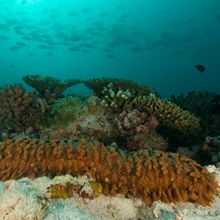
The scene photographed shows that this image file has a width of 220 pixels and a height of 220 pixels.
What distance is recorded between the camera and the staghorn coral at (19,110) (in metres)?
7.75

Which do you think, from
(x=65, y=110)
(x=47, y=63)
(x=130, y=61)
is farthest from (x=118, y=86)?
(x=47, y=63)

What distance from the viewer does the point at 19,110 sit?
7.85 meters

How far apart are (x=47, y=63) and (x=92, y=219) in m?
172

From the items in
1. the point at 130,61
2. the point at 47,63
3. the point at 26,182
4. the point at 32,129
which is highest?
the point at 26,182

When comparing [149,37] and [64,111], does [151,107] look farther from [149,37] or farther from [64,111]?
[149,37]

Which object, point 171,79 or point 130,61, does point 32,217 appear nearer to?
point 130,61

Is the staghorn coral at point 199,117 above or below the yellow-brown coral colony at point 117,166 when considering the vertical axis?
below

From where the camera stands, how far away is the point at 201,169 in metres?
4.71

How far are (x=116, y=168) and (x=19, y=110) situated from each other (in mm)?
3887

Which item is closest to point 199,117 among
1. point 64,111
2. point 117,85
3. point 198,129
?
point 198,129

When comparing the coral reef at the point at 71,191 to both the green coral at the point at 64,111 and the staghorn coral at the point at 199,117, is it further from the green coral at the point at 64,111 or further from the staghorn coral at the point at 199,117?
the green coral at the point at 64,111

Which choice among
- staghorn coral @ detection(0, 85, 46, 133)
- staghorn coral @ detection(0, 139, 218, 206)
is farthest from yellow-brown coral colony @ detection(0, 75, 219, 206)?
staghorn coral @ detection(0, 85, 46, 133)

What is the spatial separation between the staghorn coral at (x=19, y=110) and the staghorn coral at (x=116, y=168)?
8.36 feet

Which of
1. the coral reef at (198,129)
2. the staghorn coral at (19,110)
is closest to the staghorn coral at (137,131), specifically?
the coral reef at (198,129)
